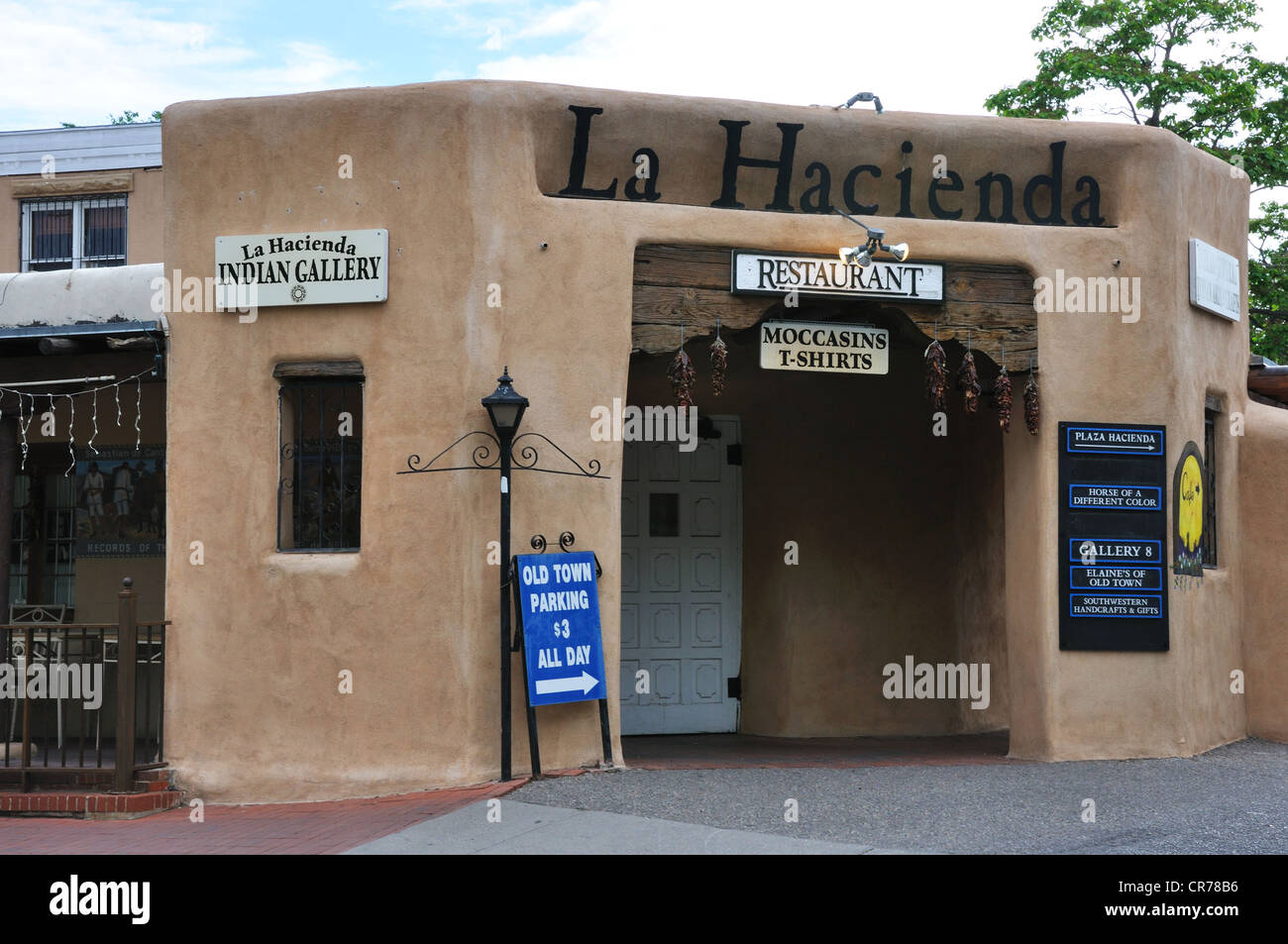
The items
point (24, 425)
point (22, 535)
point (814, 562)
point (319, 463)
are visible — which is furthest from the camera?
point (22, 535)

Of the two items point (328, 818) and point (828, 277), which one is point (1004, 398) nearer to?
point (828, 277)

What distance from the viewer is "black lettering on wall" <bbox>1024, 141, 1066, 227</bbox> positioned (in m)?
10.0

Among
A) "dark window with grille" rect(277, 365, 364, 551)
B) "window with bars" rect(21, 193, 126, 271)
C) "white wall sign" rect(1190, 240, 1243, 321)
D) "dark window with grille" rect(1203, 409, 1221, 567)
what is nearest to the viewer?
"dark window with grille" rect(277, 365, 364, 551)

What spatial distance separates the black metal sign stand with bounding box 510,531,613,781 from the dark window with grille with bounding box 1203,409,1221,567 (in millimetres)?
5208

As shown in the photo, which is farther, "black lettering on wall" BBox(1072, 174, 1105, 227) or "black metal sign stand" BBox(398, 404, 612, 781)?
"black lettering on wall" BBox(1072, 174, 1105, 227)

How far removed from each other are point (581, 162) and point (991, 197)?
10.4 feet

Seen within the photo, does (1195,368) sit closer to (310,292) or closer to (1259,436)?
(1259,436)

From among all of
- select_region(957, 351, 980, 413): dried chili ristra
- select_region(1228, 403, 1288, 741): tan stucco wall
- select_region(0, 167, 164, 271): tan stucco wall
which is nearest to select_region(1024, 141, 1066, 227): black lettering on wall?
select_region(957, 351, 980, 413): dried chili ristra

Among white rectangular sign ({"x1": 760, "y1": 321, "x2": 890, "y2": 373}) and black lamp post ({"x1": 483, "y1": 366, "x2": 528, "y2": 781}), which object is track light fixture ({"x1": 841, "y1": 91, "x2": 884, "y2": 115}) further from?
black lamp post ({"x1": 483, "y1": 366, "x2": 528, "y2": 781})

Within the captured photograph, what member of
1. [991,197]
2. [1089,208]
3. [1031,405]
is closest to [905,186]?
[991,197]

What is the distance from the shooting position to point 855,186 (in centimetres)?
983

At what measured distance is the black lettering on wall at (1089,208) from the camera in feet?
33.3

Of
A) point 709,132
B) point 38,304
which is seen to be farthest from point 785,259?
point 38,304

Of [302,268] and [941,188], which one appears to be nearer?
[302,268]
